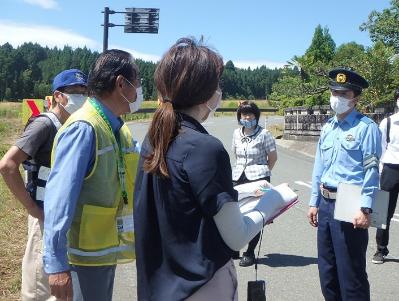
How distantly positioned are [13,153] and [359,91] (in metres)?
2.62

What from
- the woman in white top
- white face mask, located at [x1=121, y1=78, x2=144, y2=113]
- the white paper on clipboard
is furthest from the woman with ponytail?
the woman in white top

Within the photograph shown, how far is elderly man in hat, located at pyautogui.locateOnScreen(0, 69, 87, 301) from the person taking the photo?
3.03m

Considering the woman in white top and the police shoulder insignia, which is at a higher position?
the police shoulder insignia

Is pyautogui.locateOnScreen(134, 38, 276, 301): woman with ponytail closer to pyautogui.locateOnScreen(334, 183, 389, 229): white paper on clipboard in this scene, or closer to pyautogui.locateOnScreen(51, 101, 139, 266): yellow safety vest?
pyautogui.locateOnScreen(51, 101, 139, 266): yellow safety vest

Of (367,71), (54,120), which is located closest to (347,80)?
(54,120)

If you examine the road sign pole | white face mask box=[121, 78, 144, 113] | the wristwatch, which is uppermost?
the road sign pole

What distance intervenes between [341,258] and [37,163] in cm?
227

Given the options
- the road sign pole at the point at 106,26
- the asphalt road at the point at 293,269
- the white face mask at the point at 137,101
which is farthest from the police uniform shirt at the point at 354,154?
the road sign pole at the point at 106,26

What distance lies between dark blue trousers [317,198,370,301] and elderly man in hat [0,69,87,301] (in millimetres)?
2039

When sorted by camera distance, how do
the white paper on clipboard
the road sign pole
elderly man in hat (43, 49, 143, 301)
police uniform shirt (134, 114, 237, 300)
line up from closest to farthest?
police uniform shirt (134, 114, 237, 300) < elderly man in hat (43, 49, 143, 301) < the white paper on clipboard < the road sign pole

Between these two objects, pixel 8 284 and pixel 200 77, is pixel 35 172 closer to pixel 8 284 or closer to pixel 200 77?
pixel 200 77

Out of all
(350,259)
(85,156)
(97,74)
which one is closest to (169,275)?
(85,156)

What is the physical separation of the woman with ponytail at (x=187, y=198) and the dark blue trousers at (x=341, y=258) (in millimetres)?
1949

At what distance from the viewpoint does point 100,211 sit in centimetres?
253
